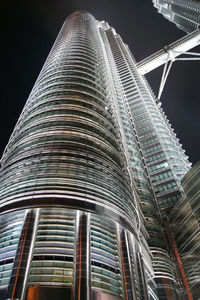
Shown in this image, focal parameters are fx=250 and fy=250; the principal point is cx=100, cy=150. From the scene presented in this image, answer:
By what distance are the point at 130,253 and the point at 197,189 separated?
13.5 m

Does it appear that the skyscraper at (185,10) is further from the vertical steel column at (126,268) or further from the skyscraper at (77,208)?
the vertical steel column at (126,268)

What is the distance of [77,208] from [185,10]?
110 metres

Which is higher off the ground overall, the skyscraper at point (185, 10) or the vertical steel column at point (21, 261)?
the skyscraper at point (185, 10)

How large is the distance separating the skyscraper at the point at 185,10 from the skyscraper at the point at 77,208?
222 feet

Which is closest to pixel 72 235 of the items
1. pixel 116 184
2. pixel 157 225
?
pixel 116 184

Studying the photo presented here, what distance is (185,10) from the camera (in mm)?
103250

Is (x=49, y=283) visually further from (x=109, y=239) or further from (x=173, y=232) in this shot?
(x=173, y=232)

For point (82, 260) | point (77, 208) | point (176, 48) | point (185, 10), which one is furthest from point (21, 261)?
point (185, 10)

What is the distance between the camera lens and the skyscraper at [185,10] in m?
92.1

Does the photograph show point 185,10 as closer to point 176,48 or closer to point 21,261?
point 176,48

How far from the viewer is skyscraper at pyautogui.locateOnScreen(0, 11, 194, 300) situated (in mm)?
17750

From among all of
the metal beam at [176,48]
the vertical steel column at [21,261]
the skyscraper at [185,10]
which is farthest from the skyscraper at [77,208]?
the skyscraper at [185,10]

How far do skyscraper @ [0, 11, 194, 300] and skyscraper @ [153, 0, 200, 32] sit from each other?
222 ft

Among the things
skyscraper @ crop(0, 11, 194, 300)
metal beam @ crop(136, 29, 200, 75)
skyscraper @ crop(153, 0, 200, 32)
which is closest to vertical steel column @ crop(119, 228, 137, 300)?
skyscraper @ crop(0, 11, 194, 300)
